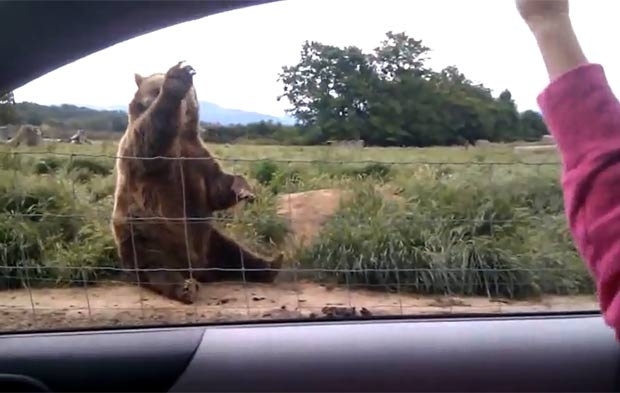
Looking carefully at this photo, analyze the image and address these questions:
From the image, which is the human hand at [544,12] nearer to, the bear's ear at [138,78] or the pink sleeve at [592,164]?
the pink sleeve at [592,164]

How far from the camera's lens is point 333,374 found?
5.47 ft

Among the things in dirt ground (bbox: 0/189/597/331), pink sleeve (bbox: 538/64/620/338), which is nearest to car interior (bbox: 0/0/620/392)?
dirt ground (bbox: 0/189/597/331)

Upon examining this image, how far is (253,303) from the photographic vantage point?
176 centimetres

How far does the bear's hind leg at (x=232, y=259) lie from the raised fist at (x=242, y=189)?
0.08 metres

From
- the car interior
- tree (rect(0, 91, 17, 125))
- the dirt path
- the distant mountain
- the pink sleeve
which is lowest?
the car interior

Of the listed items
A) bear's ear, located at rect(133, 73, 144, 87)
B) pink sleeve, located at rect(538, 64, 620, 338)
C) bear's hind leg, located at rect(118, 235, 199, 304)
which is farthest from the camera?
bear's hind leg, located at rect(118, 235, 199, 304)

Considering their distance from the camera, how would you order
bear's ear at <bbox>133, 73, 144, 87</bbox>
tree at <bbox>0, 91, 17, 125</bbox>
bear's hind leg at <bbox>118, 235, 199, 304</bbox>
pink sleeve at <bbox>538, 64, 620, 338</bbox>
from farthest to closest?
bear's hind leg at <bbox>118, 235, 199, 304</bbox> → bear's ear at <bbox>133, 73, 144, 87</bbox> → tree at <bbox>0, 91, 17, 125</bbox> → pink sleeve at <bbox>538, 64, 620, 338</bbox>

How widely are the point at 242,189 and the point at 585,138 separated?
98 centimetres

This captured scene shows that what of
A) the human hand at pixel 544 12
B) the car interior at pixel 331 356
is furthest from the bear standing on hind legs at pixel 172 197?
the human hand at pixel 544 12

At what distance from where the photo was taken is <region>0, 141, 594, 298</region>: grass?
1.64 meters

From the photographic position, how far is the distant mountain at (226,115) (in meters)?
1.65

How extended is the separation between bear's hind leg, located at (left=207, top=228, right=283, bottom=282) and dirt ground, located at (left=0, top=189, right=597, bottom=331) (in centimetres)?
3

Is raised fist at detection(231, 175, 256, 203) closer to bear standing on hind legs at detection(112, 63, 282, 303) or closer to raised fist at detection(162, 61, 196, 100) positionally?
bear standing on hind legs at detection(112, 63, 282, 303)

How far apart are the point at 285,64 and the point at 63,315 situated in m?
0.60
